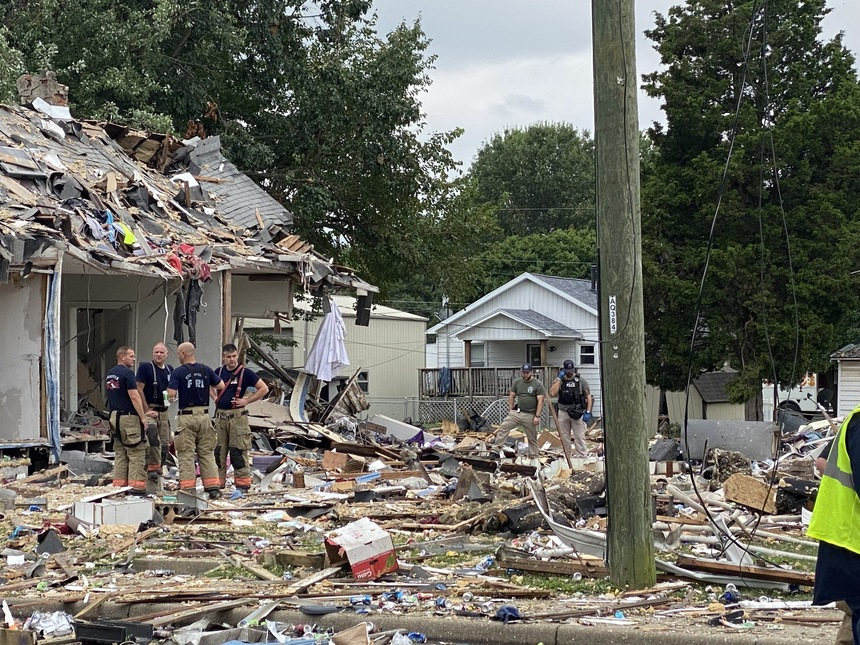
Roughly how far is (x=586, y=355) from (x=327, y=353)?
71.6ft

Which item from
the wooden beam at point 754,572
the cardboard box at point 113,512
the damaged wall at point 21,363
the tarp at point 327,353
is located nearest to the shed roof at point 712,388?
the tarp at point 327,353

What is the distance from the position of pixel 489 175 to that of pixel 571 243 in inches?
701

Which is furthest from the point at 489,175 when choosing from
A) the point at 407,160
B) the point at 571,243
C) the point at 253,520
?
the point at 253,520

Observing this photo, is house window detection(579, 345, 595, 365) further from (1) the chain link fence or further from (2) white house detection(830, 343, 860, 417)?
(2) white house detection(830, 343, 860, 417)

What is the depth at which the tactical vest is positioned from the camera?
61.9 feet

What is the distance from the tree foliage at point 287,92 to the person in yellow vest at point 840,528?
2488 cm

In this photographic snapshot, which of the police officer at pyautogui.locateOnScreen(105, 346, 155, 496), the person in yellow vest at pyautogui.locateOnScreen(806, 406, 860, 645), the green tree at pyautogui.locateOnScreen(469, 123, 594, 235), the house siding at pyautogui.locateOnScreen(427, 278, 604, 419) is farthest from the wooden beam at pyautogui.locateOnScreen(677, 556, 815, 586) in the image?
the green tree at pyautogui.locateOnScreen(469, 123, 594, 235)

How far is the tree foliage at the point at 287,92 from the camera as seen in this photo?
28.5 metres

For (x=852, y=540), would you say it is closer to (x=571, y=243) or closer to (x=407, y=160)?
(x=407, y=160)

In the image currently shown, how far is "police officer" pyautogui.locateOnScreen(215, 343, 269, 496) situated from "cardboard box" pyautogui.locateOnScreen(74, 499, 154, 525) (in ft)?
8.26

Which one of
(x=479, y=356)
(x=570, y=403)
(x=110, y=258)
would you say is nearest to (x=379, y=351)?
(x=479, y=356)

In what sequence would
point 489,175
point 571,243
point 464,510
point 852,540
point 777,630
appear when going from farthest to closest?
point 489,175 → point 571,243 → point 464,510 → point 777,630 → point 852,540

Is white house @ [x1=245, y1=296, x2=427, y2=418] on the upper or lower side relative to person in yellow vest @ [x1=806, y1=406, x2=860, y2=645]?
upper

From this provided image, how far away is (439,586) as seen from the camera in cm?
819
